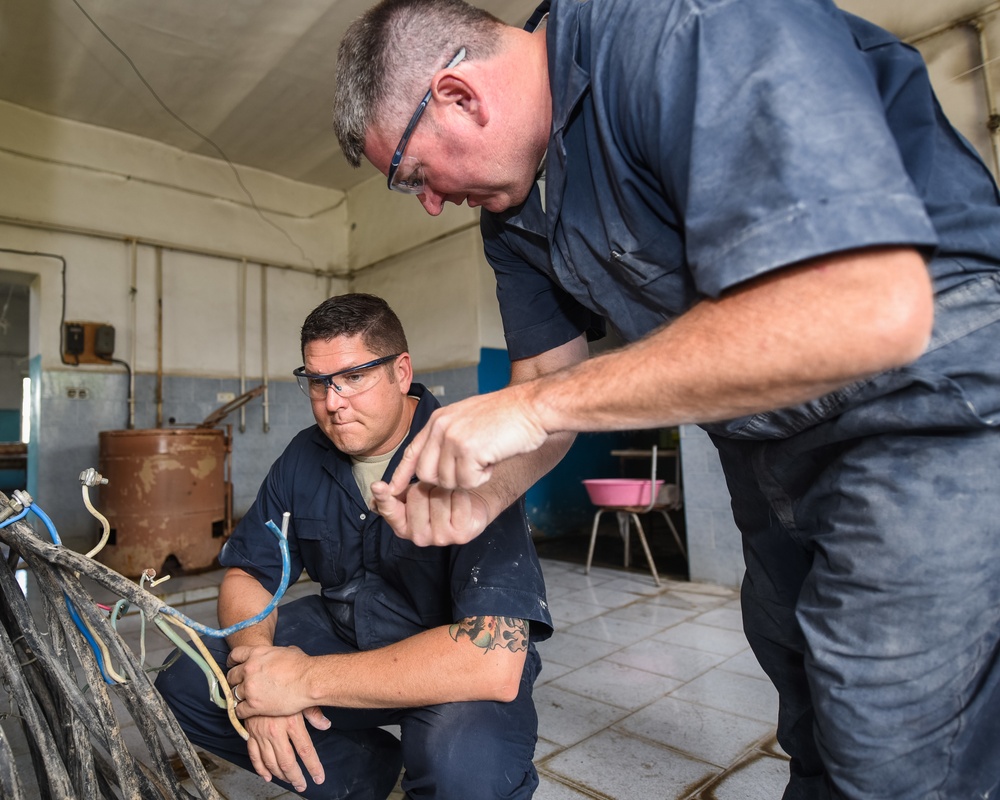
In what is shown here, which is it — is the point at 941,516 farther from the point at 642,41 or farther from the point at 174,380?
the point at 174,380

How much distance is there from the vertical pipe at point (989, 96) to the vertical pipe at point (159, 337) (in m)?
6.04

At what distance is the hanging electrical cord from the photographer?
439cm

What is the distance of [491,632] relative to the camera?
1209 millimetres

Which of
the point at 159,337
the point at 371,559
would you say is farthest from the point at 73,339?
the point at 371,559

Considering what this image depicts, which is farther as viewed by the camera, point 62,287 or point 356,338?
point 62,287

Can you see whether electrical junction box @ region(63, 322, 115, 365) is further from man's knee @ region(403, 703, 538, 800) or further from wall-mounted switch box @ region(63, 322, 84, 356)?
man's knee @ region(403, 703, 538, 800)

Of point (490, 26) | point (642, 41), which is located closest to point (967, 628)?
point (642, 41)

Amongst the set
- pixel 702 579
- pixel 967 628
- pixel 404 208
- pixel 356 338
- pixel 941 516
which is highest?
pixel 404 208

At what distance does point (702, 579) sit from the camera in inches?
161

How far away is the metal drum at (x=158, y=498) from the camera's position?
4488 millimetres

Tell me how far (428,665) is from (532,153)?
87cm

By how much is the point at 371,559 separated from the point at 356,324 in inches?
22.7

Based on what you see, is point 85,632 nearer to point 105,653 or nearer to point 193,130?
point 105,653

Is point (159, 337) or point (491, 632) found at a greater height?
point (159, 337)
